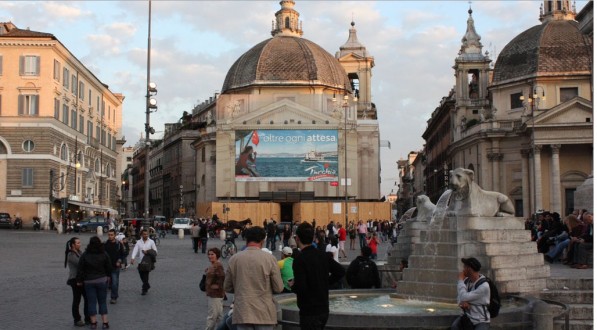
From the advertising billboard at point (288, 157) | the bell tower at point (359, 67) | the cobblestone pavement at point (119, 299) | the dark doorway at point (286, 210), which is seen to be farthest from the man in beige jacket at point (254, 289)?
the bell tower at point (359, 67)

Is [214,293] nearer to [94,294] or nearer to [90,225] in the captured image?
[94,294]

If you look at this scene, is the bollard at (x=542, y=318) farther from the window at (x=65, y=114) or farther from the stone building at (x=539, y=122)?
the window at (x=65, y=114)

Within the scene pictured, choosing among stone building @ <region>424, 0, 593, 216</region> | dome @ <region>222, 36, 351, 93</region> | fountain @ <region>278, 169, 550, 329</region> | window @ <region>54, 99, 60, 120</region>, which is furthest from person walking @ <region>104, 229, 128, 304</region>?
dome @ <region>222, 36, 351, 93</region>

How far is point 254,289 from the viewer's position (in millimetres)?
7414

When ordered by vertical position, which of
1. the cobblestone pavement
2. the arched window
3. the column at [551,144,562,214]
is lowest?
the cobblestone pavement

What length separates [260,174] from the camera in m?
64.7

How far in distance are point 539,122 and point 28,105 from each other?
3743 cm

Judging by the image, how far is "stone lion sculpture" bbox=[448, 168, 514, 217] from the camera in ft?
40.7

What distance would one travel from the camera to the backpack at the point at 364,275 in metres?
Answer: 14.0

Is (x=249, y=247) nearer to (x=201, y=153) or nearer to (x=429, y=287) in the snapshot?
(x=429, y=287)

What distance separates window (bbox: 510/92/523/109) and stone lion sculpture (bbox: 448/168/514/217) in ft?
183

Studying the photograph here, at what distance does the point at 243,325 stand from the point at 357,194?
62595 mm

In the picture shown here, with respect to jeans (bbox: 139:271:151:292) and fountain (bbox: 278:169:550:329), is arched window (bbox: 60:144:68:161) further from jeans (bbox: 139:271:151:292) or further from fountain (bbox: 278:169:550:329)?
fountain (bbox: 278:169:550:329)

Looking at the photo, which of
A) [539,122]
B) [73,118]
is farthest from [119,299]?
[73,118]
